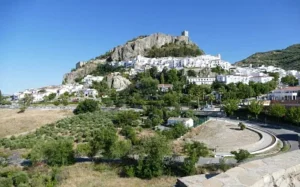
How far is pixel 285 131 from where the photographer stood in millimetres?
36656

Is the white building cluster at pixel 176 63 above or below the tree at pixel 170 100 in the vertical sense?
above

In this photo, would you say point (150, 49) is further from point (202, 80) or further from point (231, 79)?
point (231, 79)

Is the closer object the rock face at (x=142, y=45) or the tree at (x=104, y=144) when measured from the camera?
the tree at (x=104, y=144)

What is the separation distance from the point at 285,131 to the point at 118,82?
61611 millimetres

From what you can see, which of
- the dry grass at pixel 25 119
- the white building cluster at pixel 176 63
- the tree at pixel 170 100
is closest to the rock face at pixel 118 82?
the white building cluster at pixel 176 63

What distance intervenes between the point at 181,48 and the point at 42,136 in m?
90.7

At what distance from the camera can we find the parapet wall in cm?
403

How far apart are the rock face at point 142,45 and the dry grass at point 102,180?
10847 cm

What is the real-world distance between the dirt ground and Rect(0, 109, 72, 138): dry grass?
2815 cm

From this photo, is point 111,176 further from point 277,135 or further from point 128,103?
point 128,103

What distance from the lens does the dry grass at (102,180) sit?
16.9 meters

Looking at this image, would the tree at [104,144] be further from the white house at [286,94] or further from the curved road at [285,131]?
the white house at [286,94]

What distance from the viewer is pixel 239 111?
51844 millimetres

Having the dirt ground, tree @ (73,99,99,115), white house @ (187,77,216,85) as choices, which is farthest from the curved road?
white house @ (187,77,216,85)
